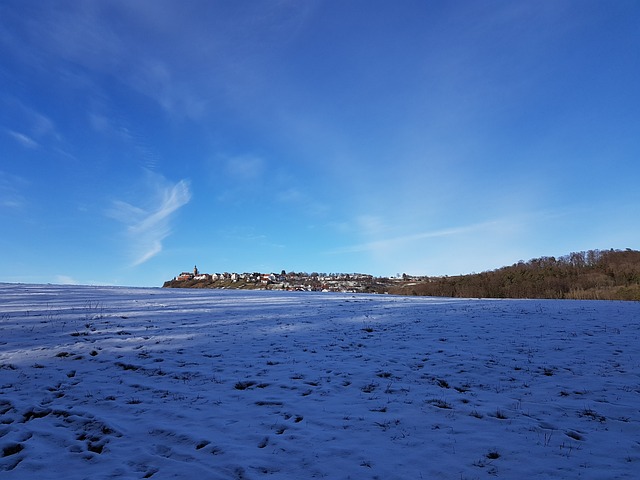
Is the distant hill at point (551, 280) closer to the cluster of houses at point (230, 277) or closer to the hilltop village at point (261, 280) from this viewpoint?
the hilltop village at point (261, 280)

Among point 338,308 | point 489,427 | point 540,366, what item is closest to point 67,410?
point 489,427

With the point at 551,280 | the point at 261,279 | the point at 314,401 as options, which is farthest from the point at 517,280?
the point at 314,401

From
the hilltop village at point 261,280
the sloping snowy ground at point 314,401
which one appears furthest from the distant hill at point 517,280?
the sloping snowy ground at point 314,401

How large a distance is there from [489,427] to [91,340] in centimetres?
1307

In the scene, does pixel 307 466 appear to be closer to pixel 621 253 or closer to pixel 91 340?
pixel 91 340

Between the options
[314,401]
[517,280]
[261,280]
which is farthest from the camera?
[517,280]

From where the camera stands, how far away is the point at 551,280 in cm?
11481

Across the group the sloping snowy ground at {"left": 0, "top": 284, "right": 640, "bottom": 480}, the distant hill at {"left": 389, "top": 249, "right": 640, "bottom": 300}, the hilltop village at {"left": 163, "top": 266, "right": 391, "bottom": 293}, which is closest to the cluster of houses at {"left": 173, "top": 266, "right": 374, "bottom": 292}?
the hilltop village at {"left": 163, "top": 266, "right": 391, "bottom": 293}

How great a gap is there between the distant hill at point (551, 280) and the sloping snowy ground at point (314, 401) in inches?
4073

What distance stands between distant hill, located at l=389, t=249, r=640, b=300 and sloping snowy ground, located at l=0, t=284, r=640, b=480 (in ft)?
339

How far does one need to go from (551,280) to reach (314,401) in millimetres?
130624

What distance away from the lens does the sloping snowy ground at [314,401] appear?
568 cm

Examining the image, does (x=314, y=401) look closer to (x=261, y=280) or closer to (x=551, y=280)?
(x=261, y=280)

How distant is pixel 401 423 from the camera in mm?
7109
